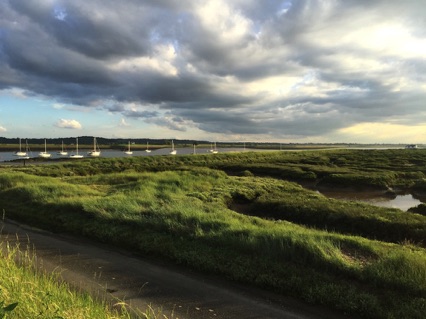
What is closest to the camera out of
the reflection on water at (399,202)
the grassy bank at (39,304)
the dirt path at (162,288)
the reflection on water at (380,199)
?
the grassy bank at (39,304)

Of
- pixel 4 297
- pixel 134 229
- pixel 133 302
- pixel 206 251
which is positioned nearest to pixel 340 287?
pixel 206 251

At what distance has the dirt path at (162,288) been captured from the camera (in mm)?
7285

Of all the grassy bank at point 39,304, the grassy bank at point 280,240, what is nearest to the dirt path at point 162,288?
the grassy bank at point 280,240

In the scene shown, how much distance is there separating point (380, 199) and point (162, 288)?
34.2 metres

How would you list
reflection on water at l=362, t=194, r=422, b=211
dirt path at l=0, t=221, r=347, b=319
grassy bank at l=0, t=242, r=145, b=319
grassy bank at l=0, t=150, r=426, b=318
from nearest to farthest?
grassy bank at l=0, t=242, r=145, b=319 → dirt path at l=0, t=221, r=347, b=319 → grassy bank at l=0, t=150, r=426, b=318 → reflection on water at l=362, t=194, r=422, b=211

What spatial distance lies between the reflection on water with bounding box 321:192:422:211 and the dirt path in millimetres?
28737

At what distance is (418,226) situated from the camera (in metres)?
18.3

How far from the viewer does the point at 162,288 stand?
8.38 m

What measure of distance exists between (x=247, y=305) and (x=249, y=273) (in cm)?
136

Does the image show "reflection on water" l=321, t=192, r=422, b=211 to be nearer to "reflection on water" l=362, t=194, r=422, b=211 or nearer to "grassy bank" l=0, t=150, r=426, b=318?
"reflection on water" l=362, t=194, r=422, b=211

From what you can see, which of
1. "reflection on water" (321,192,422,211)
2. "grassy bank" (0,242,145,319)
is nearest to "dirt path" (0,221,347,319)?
"grassy bank" (0,242,145,319)

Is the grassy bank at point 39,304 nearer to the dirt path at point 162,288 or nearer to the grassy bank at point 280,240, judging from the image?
the dirt path at point 162,288

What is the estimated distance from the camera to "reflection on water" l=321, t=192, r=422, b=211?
111ft

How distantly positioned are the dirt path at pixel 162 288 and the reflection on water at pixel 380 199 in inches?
1131
